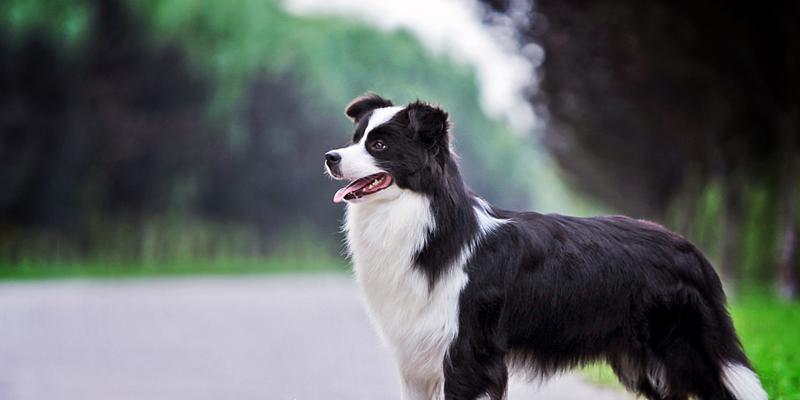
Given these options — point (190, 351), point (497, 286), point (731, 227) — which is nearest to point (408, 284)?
point (497, 286)

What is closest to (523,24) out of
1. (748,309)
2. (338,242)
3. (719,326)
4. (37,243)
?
(748,309)

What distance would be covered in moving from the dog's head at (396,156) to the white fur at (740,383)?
1927 millimetres

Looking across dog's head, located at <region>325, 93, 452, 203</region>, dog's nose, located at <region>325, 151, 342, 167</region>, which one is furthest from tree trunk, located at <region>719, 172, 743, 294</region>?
dog's nose, located at <region>325, 151, 342, 167</region>

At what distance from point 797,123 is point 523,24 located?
6372mm

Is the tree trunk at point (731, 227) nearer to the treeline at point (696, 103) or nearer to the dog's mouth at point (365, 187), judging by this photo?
the treeline at point (696, 103)

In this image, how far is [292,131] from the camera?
5072cm

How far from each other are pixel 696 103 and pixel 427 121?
19219mm

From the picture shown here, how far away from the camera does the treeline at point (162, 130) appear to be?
31531mm

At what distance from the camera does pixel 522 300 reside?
5520 millimetres

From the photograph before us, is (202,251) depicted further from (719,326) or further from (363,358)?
(719,326)

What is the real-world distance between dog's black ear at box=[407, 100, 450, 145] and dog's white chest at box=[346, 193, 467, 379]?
1.11 feet

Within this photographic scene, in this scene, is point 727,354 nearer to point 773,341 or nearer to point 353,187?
point 353,187

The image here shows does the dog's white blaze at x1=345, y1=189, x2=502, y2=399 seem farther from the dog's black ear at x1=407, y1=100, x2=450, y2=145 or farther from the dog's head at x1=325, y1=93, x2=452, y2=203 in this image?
the dog's black ear at x1=407, y1=100, x2=450, y2=145

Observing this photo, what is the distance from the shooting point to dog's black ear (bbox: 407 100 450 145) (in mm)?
5504
